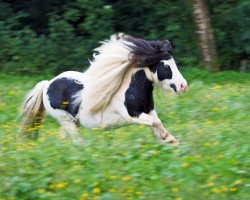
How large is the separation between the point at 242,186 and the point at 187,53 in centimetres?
1291

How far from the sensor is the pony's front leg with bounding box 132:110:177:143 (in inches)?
304

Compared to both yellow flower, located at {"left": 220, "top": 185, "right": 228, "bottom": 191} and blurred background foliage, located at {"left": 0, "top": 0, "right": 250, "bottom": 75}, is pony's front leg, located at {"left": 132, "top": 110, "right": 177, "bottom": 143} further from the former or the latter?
blurred background foliage, located at {"left": 0, "top": 0, "right": 250, "bottom": 75}

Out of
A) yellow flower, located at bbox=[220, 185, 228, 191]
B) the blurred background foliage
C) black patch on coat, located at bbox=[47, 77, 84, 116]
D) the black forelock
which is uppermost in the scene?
the black forelock

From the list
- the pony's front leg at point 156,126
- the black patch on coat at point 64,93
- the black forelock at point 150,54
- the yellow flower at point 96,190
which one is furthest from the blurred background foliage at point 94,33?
the yellow flower at point 96,190

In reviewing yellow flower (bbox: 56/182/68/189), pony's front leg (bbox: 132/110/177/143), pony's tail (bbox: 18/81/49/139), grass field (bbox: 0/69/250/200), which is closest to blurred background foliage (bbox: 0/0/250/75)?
pony's tail (bbox: 18/81/49/139)

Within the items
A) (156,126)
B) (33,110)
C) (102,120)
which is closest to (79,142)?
(102,120)

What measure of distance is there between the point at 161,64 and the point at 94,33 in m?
11.3

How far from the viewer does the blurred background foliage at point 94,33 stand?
1872 cm

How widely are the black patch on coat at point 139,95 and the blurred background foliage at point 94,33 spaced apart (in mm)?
10277

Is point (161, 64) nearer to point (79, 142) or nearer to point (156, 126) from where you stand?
point (156, 126)

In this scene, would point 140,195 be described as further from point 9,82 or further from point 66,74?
point 9,82

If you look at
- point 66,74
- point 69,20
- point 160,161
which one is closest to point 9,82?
point 69,20

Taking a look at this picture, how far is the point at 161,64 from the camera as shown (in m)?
8.08

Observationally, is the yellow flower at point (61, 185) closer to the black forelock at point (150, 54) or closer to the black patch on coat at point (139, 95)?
the black patch on coat at point (139, 95)
